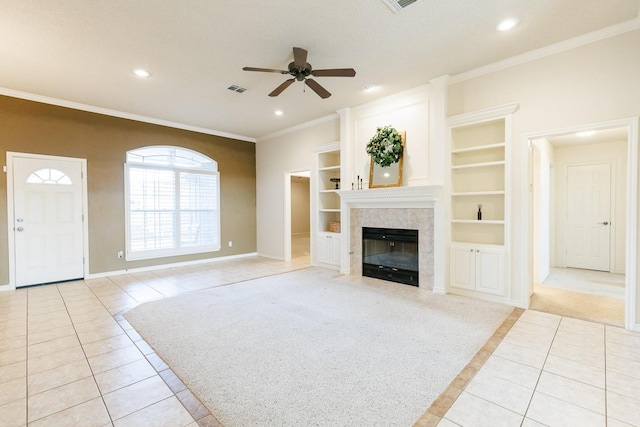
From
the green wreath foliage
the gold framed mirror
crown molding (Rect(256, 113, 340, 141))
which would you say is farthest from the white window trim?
the green wreath foliage

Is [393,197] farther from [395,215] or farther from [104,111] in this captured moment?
[104,111]

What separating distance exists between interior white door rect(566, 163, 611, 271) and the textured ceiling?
12.9 ft

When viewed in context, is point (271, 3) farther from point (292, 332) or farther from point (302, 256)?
point (302, 256)

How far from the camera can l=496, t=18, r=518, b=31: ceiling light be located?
115 inches

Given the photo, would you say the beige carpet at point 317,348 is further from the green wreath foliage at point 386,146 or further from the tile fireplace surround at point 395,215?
the green wreath foliage at point 386,146

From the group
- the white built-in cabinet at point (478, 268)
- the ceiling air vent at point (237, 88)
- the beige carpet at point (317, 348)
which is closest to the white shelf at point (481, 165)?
the white built-in cabinet at point (478, 268)

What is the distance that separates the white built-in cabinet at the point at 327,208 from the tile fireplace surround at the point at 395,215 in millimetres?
555

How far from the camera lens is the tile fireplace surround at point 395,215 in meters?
4.46

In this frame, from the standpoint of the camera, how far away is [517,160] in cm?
371

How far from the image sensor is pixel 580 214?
602 cm

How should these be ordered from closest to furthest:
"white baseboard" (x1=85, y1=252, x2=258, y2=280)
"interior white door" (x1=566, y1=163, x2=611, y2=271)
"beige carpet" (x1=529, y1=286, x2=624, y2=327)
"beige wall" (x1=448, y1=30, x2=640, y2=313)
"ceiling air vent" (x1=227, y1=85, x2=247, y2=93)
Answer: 1. "beige wall" (x1=448, y1=30, x2=640, y2=313)
2. "beige carpet" (x1=529, y1=286, x2=624, y2=327)
3. "ceiling air vent" (x1=227, y1=85, x2=247, y2=93)
4. "white baseboard" (x1=85, y1=252, x2=258, y2=280)
5. "interior white door" (x1=566, y1=163, x2=611, y2=271)

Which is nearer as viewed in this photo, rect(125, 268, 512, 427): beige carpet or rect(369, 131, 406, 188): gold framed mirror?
rect(125, 268, 512, 427): beige carpet

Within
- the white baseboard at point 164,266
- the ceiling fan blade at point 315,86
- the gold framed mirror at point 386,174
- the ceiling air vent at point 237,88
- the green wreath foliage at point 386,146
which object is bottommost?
the white baseboard at point 164,266

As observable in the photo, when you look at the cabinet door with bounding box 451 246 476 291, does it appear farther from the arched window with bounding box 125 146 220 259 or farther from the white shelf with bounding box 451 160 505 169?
the arched window with bounding box 125 146 220 259
